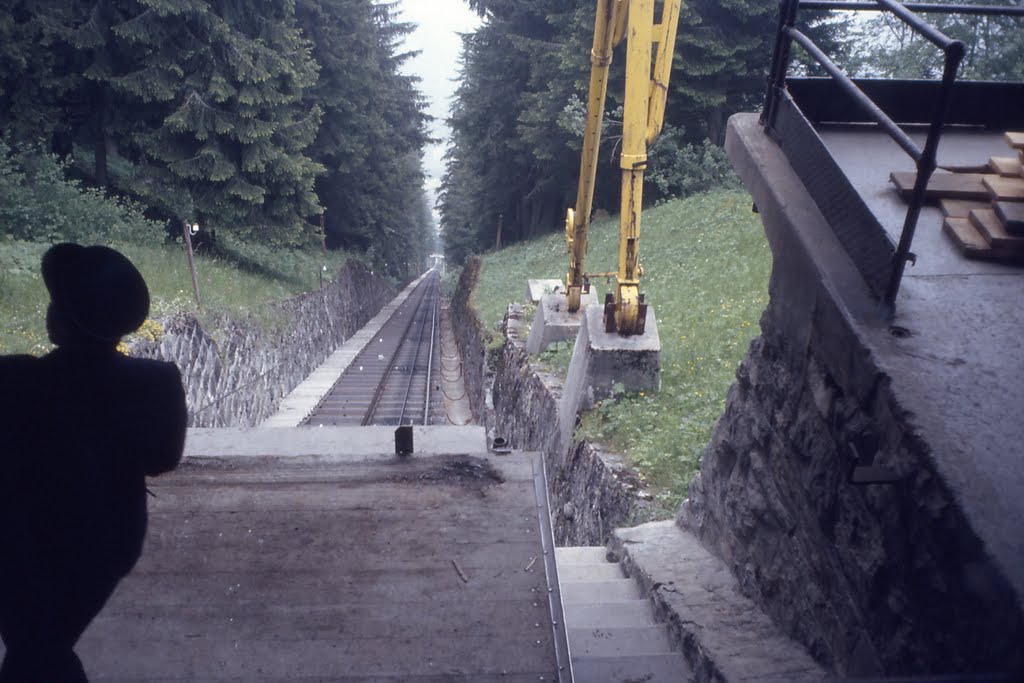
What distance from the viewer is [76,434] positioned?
2.18m

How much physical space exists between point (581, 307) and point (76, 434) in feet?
30.9

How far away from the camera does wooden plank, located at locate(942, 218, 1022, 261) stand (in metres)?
2.57

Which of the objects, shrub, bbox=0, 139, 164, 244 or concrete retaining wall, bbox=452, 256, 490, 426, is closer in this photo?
shrub, bbox=0, 139, 164, 244

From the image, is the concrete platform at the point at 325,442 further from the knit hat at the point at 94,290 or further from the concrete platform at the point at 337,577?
the knit hat at the point at 94,290

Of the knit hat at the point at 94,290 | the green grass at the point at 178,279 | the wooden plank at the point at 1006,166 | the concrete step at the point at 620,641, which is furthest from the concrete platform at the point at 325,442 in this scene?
the wooden plank at the point at 1006,166

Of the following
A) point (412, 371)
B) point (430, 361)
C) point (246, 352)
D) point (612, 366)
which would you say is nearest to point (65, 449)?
point (612, 366)

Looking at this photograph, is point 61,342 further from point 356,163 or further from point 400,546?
point 356,163

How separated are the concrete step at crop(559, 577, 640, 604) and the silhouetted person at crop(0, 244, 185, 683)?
8.68ft

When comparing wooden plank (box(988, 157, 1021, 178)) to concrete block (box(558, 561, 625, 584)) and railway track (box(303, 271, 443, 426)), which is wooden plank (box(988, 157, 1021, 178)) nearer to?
concrete block (box(558, 561, 625, 584))

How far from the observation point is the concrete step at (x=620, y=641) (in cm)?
337

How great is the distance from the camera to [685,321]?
10.3 m

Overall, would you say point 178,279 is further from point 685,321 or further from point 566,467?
point 685,321

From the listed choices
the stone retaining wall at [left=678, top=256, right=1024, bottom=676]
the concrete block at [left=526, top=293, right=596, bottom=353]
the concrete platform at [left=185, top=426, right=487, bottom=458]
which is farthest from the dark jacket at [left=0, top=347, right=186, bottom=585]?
the concrete block at [left=526, top=293, right=596, bottom=353]

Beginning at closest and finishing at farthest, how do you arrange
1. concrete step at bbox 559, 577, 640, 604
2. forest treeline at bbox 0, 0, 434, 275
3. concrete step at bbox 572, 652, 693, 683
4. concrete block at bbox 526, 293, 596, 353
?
1. concrete step at bbox 572, 652, 693, 683
2. concrete step at bbox 559, 577, 640, 604
3. forest treeline at bbox 0, 0, 434, 275
4. concrete block at bbox 526, 293, 596, 353
